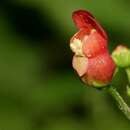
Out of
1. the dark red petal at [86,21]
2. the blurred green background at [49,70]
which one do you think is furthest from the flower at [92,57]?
the blurred green background at [49,70]

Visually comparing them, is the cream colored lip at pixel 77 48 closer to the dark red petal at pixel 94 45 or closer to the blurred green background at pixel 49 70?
the dark red petal at pixel 94 45

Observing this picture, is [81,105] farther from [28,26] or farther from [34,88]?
[28,26]

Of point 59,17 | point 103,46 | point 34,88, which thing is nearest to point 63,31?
point 59,17

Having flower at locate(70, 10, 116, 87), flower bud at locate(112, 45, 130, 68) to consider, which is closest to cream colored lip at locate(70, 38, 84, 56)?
flower at locate(70, 10, 116, 87)

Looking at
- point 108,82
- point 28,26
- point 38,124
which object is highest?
point 28,26

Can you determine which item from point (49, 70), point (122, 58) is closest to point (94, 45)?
point (122, 58)

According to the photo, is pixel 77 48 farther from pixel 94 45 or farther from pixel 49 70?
pixel 49 70
